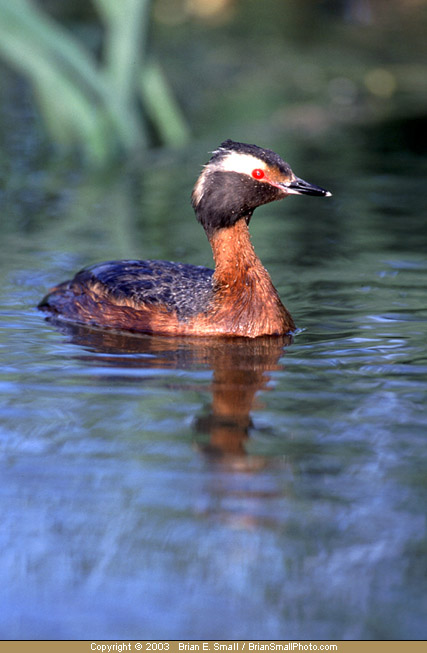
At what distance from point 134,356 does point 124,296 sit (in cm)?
89

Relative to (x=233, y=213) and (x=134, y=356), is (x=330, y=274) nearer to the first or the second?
(x=233, y=213)

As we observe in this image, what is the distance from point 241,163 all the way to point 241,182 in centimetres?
15

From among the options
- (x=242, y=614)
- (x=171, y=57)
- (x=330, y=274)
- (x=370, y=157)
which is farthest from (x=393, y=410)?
(x=171, y=57)

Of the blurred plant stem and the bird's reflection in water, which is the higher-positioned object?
the blurred plant stem

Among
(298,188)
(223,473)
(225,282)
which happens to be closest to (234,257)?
(225,282)

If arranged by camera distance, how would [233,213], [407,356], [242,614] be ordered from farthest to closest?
[233,213] → [407,356] → [242,614]

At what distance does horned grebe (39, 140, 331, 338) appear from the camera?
8648mm

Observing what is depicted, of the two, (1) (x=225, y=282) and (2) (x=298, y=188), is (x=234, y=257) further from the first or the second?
(2) (x=298, y=188)

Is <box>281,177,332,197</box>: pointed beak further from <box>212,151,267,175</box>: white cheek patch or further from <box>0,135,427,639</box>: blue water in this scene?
<box>0,135,427,639</box>: blue water

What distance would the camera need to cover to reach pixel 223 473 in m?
5.96

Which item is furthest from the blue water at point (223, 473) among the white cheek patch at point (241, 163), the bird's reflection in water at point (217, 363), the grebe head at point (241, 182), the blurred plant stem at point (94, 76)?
the blurred plant stem at point (94, 76)

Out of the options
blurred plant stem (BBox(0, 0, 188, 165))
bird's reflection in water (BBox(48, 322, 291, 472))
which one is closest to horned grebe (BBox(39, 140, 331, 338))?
bird's reflection in water (BBox(48, 322, 291, 472))

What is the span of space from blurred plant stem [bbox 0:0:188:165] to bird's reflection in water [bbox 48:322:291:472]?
22.7ft

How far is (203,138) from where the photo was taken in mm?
17750
